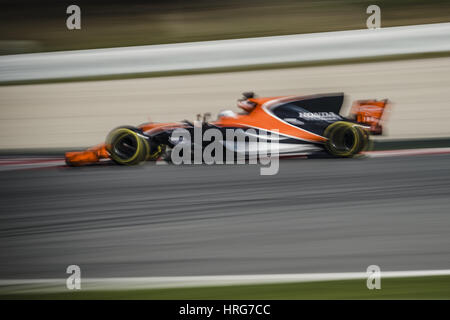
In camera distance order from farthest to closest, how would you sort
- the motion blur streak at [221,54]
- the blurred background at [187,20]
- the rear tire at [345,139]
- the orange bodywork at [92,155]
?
the blurred background at [187,20] → the motion blur streak at [221,54] → the orange bodywork at [92,155] → the rear tire at [345,139]

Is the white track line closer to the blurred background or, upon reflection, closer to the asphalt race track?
the asphalt race track

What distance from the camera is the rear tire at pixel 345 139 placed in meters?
6.55

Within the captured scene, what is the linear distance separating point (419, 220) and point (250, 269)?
5.30 feet

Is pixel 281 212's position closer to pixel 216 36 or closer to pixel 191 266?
pixel 191 266

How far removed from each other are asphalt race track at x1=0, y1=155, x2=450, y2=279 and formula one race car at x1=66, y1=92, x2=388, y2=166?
0.60 feet

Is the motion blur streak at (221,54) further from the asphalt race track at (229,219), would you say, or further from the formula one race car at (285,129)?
the asphalt race track at (229,219)

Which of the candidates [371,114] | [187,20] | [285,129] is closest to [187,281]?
[285,129]

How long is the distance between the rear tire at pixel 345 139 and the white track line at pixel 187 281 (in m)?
2.67

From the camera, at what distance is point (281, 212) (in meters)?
5.27

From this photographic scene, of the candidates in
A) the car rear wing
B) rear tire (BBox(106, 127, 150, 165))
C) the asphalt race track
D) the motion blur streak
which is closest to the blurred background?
the motion blur streak

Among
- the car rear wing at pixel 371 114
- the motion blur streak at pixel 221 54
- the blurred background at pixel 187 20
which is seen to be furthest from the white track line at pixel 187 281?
the blurred background at pixel 187 20

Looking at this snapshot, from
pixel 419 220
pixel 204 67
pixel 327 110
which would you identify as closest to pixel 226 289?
pixel 419 220

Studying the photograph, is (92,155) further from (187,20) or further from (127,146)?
(187,20)

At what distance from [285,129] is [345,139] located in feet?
2.24
